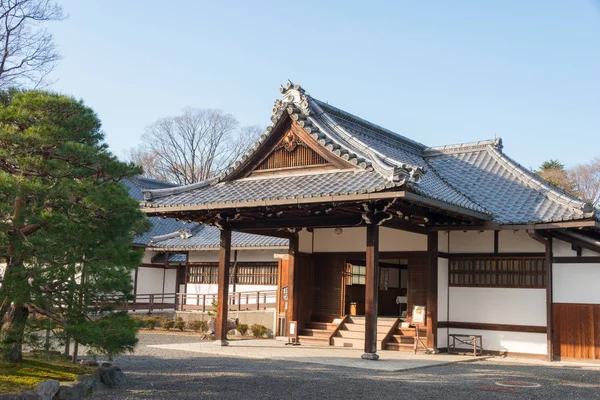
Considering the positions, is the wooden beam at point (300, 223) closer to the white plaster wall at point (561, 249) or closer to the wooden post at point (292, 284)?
the wooden post at point (292, 284)

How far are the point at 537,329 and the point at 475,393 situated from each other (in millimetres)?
5992

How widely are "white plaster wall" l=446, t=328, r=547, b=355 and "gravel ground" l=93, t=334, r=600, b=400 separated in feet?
3.97

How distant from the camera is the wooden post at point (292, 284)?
685 inches

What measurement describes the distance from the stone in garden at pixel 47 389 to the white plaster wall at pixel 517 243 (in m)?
10.9

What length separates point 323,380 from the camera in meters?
10.5

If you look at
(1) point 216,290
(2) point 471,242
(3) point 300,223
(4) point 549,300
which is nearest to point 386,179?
(3) point 300,223

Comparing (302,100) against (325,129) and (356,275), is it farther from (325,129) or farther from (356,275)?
(356,275)

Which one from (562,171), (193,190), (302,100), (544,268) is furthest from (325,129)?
(562,171)

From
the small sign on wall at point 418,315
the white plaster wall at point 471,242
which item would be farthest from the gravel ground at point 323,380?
the white plaster wall at point 471,242

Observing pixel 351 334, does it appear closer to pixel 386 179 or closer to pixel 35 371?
pixel 386 179

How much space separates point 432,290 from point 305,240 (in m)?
4.15

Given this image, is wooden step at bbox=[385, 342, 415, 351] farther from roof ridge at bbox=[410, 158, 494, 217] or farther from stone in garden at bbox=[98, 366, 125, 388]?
stone in garden at bbox=[98, 366, 125, 388]

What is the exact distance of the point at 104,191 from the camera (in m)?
8.50

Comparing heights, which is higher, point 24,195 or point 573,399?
point 24,195
